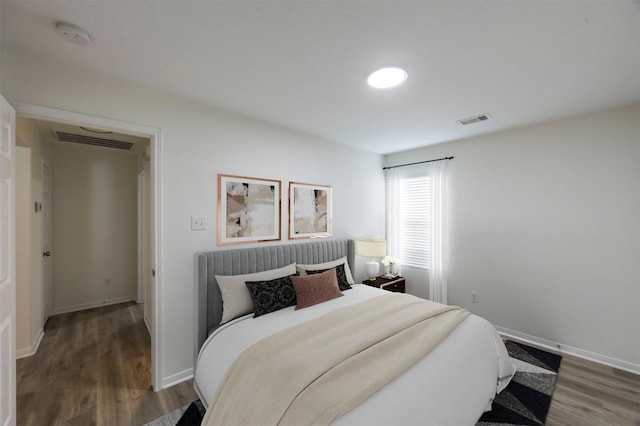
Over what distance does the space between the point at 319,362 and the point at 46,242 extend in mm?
4193

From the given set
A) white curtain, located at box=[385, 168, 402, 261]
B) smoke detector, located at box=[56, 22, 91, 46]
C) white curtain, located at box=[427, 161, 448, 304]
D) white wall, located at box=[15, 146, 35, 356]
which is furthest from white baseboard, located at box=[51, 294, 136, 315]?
white curtain, located at box=[427, 161, 448, 304]

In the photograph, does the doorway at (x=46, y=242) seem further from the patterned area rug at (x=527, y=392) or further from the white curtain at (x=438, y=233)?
the white curtain at (x=438, y=233)

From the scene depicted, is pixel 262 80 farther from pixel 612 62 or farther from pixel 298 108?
pixel 612 62

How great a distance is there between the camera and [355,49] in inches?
65.7

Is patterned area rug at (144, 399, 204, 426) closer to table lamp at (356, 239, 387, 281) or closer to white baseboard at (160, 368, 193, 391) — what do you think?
white baseboard at (160, 368, 193, 391)

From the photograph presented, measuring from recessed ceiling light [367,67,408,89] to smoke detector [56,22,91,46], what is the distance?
1.79 m

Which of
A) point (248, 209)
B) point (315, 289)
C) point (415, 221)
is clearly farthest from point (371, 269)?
point (248, 209)

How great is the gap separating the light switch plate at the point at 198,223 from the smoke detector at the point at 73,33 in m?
1.40

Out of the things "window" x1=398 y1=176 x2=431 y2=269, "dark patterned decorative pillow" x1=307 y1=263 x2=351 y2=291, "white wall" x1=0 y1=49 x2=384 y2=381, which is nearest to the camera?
"white wall" x1=0 y1=49 x2=384 y2=381

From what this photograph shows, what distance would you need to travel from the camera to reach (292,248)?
310 cm

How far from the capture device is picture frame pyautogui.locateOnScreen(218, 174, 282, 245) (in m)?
2.66

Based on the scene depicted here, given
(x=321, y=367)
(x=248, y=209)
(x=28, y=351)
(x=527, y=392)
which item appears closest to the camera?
(x=321, y=367)

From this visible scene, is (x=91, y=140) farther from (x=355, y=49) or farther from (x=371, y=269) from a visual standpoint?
(x=371, y=269)

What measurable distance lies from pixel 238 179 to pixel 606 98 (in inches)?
136
